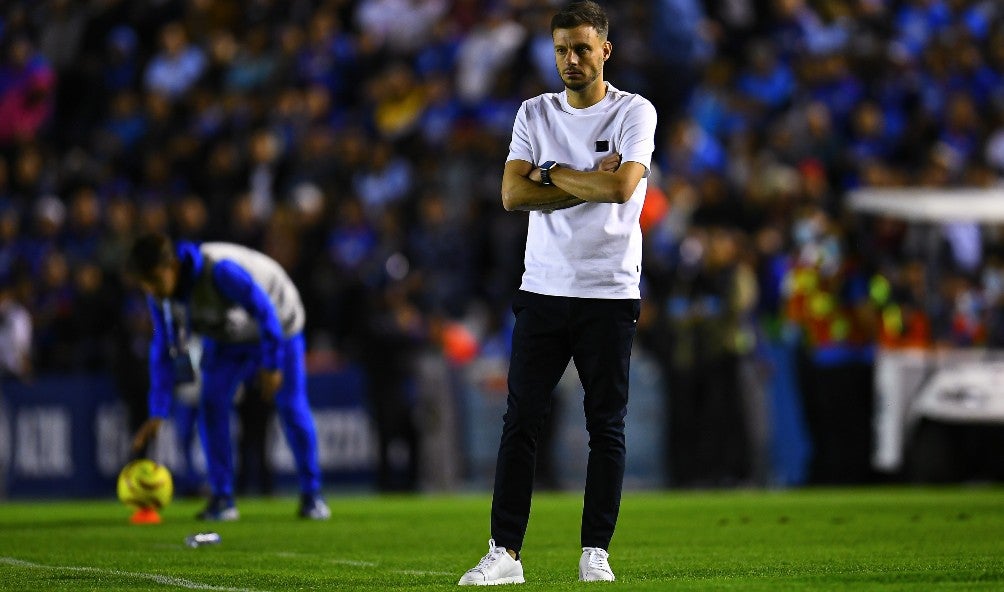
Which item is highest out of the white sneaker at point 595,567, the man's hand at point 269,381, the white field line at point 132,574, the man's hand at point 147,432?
the man's hand at point 269,381

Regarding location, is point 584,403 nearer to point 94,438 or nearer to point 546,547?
point 546,547

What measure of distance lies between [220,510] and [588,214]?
21.4 ft

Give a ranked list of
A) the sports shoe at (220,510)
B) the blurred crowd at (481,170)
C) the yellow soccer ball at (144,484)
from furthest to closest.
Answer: the blurred crowd at (481,170) < the sports shoe at (220,510) < the yellow soccer ball at (144,484)

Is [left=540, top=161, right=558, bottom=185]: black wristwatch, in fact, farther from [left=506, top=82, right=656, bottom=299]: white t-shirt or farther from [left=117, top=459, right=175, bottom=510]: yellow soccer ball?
[left=117, top=459, right=175, bottom=510]: yellow soccer ball

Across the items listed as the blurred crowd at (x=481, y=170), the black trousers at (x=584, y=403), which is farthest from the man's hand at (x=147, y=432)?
the blurred crowd at (x=481, y=170)

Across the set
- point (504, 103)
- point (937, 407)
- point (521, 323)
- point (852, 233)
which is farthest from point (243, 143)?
point (521, 323)

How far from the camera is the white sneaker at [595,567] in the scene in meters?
7.76

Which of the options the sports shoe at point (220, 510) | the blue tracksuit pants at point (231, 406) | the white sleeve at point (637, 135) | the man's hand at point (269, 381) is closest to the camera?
the white sleeve at point (637, 135)

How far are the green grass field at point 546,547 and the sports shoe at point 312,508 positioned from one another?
12cm

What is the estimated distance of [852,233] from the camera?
2011 cm

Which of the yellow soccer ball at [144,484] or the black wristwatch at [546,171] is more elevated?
the black wristwatch at [546,171]

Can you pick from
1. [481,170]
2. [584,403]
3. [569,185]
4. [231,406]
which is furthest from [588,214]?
[481,170]

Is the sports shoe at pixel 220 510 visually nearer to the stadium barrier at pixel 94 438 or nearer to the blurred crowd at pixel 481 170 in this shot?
the blurred crowd at pixel 481 170

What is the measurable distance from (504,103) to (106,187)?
201 inches
